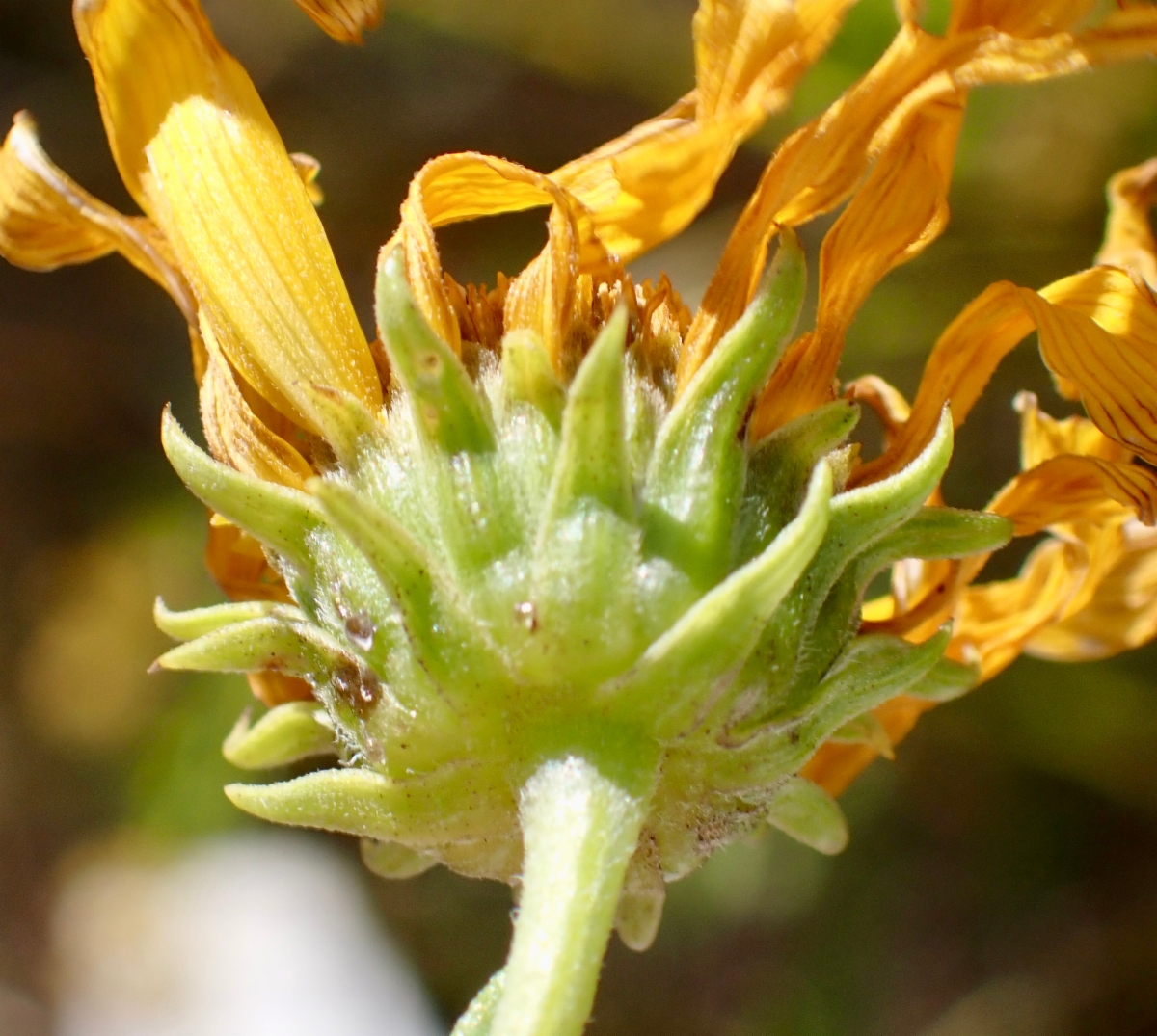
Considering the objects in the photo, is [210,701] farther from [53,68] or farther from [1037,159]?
[1037,159]

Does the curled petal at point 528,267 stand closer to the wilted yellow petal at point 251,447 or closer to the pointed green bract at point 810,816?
the wilted yellow petal at point 251,447

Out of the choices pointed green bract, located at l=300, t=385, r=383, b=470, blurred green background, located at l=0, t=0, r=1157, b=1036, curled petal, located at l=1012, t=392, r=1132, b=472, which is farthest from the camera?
blurred green background, located at l=0, t=0, r=1157, b=1036

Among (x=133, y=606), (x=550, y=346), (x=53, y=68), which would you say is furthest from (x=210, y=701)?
(x=550, y=346)

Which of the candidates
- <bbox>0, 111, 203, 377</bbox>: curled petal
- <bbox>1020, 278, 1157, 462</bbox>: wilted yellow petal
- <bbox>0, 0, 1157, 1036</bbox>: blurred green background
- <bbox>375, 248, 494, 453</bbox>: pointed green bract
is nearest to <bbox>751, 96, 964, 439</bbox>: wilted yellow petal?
<bbox>1020, 278, 1157, 462</bbox>: wilted yellow petal

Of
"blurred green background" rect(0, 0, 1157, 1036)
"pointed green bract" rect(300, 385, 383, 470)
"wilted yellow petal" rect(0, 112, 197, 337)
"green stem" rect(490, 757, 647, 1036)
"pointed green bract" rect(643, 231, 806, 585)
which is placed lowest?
"blurred green background" rect(0, 0, 1157, 1036)

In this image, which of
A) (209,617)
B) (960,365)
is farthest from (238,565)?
(960,365)

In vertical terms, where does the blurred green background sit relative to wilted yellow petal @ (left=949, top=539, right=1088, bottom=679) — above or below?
below

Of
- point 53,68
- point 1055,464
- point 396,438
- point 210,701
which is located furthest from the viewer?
point 53,68

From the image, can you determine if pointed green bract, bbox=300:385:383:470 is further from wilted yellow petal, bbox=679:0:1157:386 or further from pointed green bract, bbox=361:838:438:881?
pointed green bract, bbox=361:838:438:881
